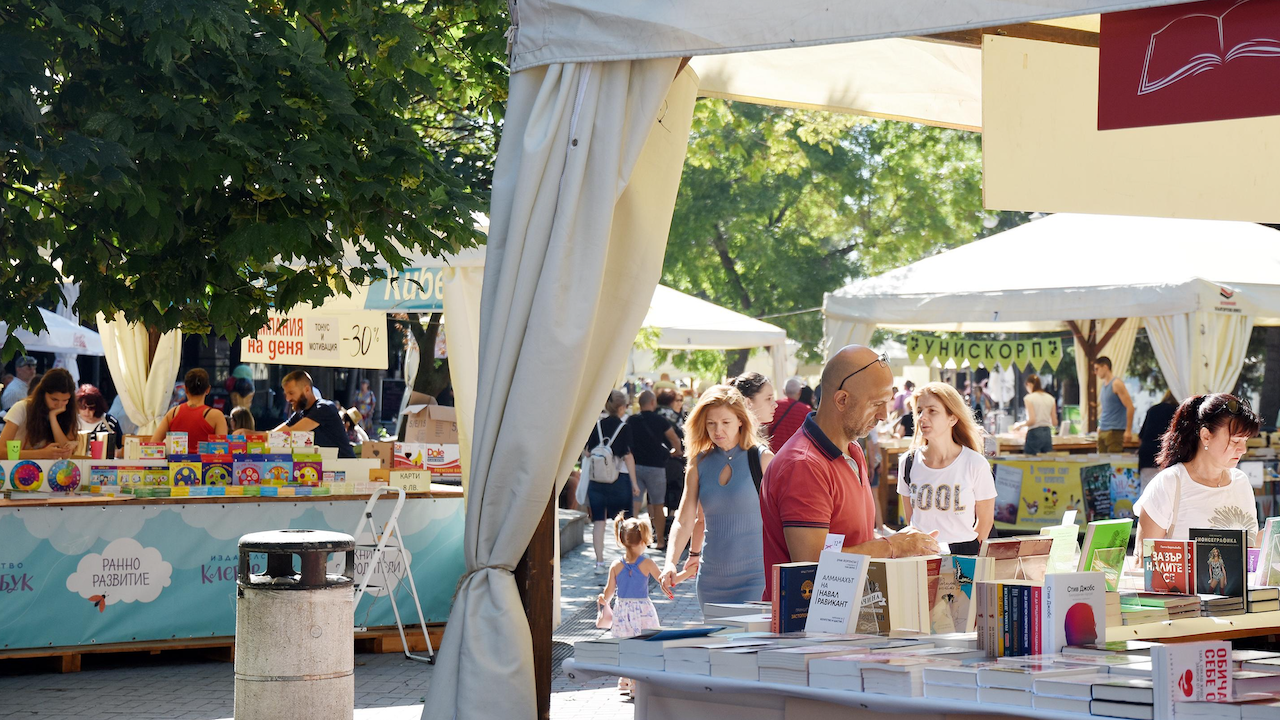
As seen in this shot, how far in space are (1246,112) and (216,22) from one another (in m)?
4.06

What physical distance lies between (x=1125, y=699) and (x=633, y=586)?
4779mm

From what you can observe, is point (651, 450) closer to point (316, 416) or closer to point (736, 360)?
point (316, 416)

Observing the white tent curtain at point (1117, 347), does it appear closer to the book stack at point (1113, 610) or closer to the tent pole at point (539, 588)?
the book stack at point (1113, 610)

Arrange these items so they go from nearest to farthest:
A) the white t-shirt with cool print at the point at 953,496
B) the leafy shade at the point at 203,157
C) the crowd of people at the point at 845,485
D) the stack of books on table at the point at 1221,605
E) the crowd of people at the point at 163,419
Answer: the crowd of people at the point at 845,485, the stack of books on table at the point at 1221,605, the leafy shade at the point at 203,157, the white t-shirt with cool print at the point at 953,496, the crowd of people at the point at 163,419

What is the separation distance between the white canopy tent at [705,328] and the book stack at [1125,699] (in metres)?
13.0

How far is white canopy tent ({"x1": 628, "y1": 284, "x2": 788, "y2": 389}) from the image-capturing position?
16875 millimetres

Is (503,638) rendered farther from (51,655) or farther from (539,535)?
(51,655)

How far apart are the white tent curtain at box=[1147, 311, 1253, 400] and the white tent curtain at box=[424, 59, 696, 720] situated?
9.64m

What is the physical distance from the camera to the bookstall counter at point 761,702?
312cm

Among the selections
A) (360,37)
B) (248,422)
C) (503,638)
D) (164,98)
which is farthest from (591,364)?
(248,422)

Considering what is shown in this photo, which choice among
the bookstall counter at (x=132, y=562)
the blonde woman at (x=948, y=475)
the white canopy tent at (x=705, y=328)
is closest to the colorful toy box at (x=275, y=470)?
the bookstall counter at (x=132, y=562)

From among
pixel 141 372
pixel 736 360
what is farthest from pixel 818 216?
pixel 141 372

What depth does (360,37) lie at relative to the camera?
255 inches

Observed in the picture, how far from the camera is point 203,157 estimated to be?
18.3ft
